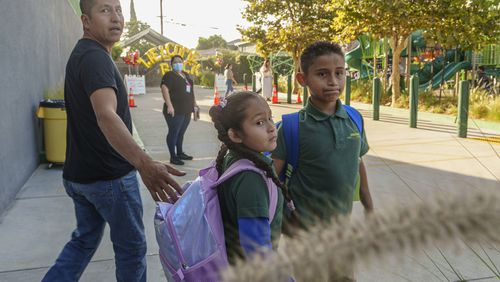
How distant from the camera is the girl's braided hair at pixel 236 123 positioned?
6.21 ft

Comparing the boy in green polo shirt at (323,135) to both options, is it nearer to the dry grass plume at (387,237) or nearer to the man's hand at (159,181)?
the man's hand at (159,181)

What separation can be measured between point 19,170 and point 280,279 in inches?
234

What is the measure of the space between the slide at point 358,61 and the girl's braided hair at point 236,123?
19724mm

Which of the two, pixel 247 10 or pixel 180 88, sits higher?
pixel 247 10

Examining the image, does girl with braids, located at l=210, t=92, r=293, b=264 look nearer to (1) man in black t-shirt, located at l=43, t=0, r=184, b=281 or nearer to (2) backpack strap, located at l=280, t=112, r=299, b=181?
(2) backpack strap, located at l=280, t=112, r=299, b=181

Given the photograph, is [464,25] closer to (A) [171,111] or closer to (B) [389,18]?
(B) [389,18]

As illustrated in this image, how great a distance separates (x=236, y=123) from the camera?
77.5 inches

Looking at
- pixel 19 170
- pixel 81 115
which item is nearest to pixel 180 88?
pixel 19 170

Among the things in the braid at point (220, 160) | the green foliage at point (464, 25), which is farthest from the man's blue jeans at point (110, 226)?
the green foliage at point (464, 25)

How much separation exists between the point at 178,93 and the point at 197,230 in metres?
5.68

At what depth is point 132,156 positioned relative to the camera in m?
A: 2.03

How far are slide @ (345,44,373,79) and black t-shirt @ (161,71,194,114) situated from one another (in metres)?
14.9

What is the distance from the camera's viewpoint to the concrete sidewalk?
1.40 feet

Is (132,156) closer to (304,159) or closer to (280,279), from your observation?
(304,159)
